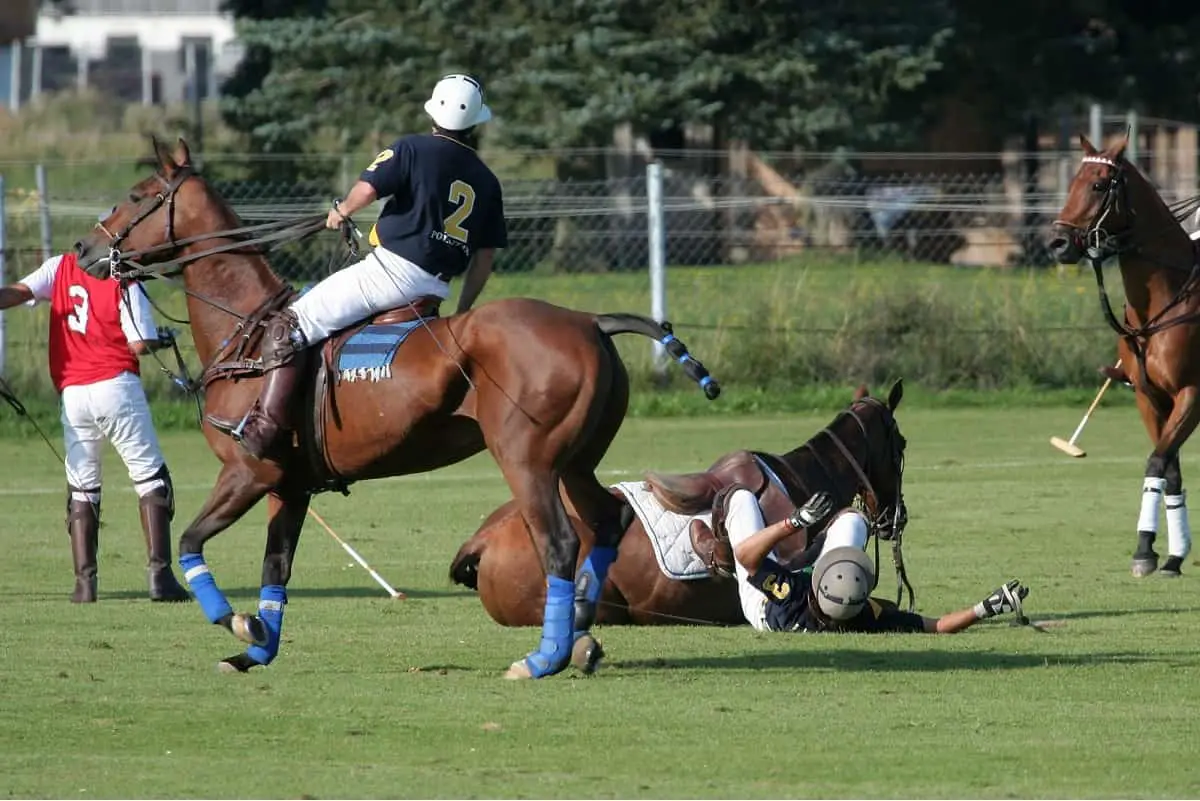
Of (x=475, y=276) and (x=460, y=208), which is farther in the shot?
(x=475, y=276)

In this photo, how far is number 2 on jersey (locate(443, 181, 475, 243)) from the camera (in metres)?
9.88

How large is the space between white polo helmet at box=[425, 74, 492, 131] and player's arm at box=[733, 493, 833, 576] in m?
2.38

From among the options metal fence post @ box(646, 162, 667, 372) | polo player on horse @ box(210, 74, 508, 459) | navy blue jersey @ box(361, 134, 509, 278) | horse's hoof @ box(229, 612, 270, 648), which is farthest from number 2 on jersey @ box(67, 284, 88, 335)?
metal fence post @ box(646, 162, 667, 372)

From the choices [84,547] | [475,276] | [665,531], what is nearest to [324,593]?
[84,547]

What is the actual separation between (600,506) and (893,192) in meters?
22.2

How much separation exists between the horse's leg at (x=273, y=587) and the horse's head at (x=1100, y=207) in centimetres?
624

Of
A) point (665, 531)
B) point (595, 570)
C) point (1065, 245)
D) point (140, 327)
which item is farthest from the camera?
point (1065, 245)

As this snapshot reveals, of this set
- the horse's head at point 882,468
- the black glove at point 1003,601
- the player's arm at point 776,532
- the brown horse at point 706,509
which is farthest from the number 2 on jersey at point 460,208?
the black glove at point 1003,601

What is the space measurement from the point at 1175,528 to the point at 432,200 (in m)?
5.97

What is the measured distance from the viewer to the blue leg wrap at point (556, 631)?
9523 millimetres

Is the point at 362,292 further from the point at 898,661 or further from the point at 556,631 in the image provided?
the point at 898,661

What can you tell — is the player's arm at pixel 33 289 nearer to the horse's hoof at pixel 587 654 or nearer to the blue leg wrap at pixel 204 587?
the blue leg wrap at pixel 204 587

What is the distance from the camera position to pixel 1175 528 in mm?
13430

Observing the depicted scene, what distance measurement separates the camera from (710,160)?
3922 cm
